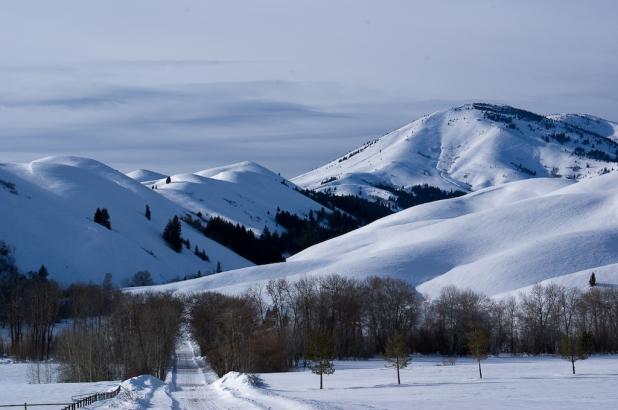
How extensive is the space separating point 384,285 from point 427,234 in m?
65.7

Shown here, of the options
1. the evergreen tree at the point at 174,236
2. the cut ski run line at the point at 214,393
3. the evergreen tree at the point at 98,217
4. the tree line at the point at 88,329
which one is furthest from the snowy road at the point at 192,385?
the evergreen tree at the point at 98,217

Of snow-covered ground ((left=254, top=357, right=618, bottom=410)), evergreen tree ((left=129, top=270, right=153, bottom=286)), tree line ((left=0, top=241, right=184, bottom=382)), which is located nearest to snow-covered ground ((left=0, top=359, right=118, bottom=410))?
tree line ((left=0, top=241, right=184, bottom=382))

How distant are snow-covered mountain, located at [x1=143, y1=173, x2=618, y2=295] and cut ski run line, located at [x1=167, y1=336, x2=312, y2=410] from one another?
188ft

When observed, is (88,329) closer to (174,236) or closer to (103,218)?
(103,218)

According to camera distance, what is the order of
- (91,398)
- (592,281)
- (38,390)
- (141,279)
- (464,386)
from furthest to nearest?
(141,279)
(592,281)
(38,390)
(464,386)
(91,398)

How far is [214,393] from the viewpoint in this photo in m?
57.8

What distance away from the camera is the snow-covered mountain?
13838 centimetres

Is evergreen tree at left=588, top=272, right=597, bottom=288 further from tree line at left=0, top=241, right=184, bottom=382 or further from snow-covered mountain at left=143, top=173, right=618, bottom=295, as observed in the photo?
tree line at left=0, top=241, right=184, bottom=382

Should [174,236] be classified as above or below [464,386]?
above

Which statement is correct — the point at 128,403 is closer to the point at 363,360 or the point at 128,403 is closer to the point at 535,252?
the point at 363,360

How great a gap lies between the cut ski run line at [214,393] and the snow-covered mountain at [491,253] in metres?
57.4

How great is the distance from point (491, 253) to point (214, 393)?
367 feet

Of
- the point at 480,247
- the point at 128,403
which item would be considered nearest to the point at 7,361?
the point at 128,403

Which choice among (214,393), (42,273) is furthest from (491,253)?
(214,393)
